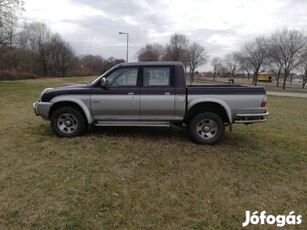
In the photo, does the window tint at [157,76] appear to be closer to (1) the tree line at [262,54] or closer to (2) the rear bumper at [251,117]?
(2) the rear bumper at [251,117]

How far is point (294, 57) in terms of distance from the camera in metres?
42.9

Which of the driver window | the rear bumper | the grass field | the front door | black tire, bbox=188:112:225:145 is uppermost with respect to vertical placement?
the driver window

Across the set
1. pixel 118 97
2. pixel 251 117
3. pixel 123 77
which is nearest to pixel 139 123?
pixel 118 97

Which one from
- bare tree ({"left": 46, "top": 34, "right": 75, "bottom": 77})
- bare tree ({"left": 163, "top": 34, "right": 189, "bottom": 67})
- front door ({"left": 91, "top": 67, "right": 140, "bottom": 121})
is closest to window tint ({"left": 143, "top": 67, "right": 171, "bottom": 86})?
front door ({"left": 91, "top": 67, "right": 140, "bottom": 121})

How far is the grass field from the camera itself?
3.25 metres

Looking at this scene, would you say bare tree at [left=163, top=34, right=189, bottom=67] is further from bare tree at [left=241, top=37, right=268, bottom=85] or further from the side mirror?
the side mirror

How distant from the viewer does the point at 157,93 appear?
583 cm

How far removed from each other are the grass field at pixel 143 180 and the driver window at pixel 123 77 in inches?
49.7

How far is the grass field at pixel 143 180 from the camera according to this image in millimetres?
3254

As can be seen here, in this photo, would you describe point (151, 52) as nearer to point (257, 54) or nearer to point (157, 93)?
point (257, 54)

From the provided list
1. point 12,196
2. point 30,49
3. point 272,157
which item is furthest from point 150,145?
point 30,49

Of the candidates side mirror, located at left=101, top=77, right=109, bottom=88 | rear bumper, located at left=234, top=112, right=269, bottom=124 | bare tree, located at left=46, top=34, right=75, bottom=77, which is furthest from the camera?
bare tree, located at left=46, top=34, right=75, bottom=77

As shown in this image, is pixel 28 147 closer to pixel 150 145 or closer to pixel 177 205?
pixel 150 145

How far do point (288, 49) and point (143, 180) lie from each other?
150 feet
